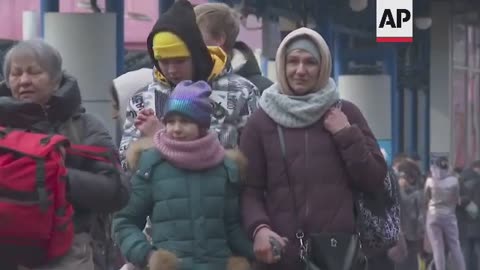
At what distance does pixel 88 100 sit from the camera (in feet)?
45.3

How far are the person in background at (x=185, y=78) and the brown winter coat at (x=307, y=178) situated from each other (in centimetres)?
43

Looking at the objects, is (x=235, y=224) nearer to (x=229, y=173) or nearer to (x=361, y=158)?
(x=229, y=173)

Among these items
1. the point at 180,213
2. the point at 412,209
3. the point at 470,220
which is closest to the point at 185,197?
the point at 180,213

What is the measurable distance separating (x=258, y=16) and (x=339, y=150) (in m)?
19.6

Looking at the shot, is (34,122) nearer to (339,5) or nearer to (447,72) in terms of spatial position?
(339,5)

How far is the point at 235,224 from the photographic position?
20.5 feet

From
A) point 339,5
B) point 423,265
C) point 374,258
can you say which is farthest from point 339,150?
point 339,5

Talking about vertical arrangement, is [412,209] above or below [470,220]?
above

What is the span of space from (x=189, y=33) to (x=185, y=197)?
813 millimetres

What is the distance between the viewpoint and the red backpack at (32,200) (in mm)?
5395

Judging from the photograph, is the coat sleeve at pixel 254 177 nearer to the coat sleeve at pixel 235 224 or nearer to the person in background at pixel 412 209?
the coat sleeve at pixel 235 224

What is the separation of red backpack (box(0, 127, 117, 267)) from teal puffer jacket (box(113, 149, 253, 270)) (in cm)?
60

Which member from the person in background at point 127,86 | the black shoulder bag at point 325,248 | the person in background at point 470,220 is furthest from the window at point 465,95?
the black shoulder bag at point 325,248

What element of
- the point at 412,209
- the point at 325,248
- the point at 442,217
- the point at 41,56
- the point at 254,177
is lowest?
the point at 442,217
